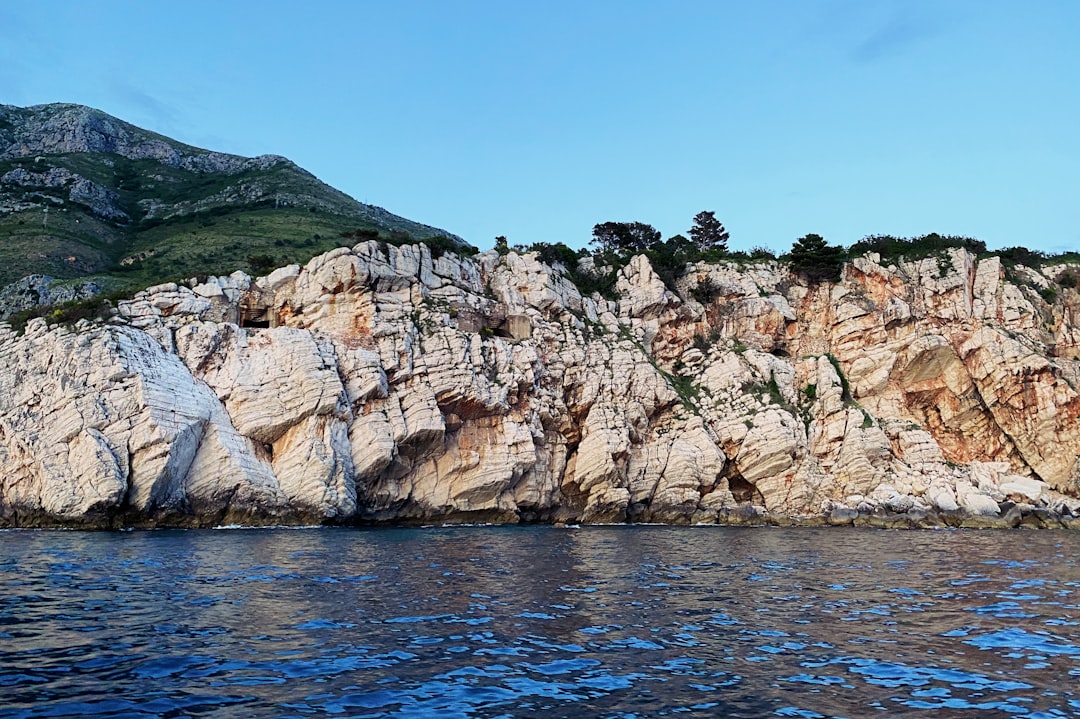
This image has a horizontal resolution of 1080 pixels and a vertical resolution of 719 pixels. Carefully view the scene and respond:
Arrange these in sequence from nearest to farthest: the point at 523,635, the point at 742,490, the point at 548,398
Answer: the point at 523,635 < the point at 548,398 < the point at 742,490

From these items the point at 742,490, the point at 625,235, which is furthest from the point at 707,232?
the point at 742,490

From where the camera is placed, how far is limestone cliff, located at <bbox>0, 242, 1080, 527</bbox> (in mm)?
34812

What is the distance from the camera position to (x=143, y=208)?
96.8 meters

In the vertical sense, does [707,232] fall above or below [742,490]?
above

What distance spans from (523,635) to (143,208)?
101 metres

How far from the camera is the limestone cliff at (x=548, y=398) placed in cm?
3481

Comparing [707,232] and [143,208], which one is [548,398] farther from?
[143,208]

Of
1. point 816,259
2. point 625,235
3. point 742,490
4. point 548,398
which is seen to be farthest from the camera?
point 625,235

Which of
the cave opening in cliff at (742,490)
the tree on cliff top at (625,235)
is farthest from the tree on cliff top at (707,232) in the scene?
the cave opening in cliff at (742,490)

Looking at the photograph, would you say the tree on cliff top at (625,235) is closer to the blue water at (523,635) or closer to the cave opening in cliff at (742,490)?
the cave opening in cliff at (742,490)

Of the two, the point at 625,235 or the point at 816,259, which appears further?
the point at 625,235

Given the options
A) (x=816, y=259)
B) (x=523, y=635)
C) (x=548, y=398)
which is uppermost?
(x=816, y=259)

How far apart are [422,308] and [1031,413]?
40168 mm

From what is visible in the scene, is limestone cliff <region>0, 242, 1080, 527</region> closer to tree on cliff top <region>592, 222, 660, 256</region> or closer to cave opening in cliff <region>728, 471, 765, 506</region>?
cave opening in cliff <region>728, 471, 765, 506</region>
